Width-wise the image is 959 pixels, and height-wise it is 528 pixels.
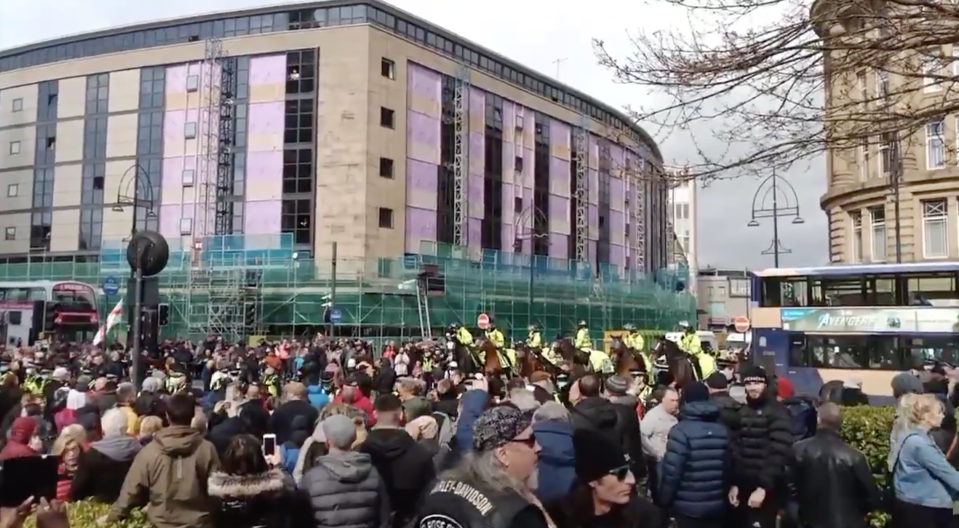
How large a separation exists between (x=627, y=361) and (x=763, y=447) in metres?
9.13

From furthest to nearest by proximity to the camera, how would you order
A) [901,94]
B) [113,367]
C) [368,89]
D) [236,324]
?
[368,89], [236,324], [113,367], [901,94]

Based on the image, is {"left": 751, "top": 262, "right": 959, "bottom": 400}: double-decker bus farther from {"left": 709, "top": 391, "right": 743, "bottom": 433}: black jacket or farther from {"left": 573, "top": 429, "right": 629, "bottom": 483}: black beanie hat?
{"left": 573, "top": 429, "right": 629, "bottom": 483}: black beanie hat

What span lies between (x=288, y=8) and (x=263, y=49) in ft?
8.51

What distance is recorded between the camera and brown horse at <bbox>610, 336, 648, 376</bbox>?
647 inches

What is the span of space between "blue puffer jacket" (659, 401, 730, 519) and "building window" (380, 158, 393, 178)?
38.6 meters

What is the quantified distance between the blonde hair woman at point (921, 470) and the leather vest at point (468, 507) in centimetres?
454

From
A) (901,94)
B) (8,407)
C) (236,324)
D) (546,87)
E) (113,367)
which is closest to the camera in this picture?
(901,94)

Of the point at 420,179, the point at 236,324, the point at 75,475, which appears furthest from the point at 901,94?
the point at 420,179

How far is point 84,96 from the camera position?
5028cm

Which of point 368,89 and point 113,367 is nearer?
point 113,367

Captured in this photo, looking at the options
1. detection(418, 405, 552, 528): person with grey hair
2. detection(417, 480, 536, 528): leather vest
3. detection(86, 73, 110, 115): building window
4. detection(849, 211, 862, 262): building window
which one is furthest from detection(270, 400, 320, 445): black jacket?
detection(86, 73, 110, 115): building window

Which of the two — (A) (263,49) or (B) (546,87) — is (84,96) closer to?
(A) (263,49)

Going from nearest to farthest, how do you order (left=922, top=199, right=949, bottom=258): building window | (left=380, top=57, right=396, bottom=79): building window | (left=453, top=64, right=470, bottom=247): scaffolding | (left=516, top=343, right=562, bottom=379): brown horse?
(left=516, top=343, right=562, bottom=379): brown horse → (left=922, top=199, right=949, bottom=258): building window → (left=380, top=57, right=396, bottom=79): building window → (left=453, top=64, right=470, bottom=247): scaffolding

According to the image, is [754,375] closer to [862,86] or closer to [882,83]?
[862,86]
